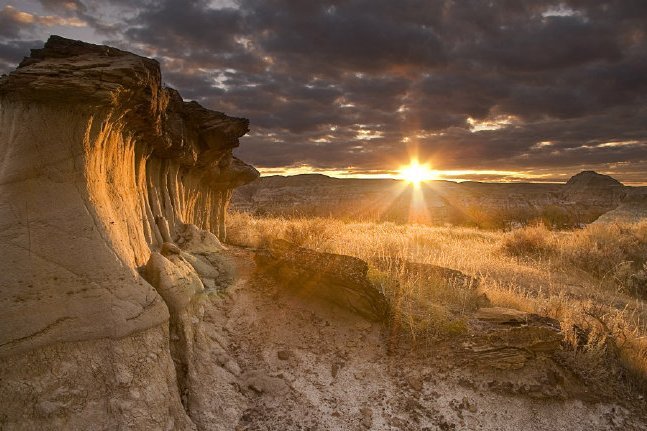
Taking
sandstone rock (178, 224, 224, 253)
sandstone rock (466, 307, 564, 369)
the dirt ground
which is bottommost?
the dirt ground

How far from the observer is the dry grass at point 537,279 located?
6223 mm

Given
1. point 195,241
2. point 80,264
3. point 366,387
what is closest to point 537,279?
point 366,387

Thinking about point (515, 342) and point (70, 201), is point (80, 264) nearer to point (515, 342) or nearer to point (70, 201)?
point (70, 201)

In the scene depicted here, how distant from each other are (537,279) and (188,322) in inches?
400

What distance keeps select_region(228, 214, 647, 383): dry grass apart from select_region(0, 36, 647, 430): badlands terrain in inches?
2.3

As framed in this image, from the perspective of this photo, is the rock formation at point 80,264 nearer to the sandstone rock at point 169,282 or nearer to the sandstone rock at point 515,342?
the sandstone rock at point 169,282

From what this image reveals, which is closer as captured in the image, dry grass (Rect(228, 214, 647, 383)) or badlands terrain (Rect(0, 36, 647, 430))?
badlands terrain (Rect(0, 36, 647, 430))

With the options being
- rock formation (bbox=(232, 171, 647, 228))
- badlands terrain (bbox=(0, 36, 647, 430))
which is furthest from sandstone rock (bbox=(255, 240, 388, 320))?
rock formation (bbox=(232, 171, 647, 228))

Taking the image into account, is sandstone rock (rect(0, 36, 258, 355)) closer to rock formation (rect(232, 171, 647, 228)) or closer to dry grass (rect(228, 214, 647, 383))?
dry grass (rect(228, 214, 647, 383))

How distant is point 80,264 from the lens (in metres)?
4.30

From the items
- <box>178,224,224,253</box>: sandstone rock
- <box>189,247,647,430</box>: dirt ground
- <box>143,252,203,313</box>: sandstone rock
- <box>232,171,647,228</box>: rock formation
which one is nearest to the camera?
<box>189,247,647,430</box>: dirt ground

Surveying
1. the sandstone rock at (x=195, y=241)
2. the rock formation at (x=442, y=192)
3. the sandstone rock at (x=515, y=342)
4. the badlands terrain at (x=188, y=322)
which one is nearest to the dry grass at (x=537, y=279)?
the badlands terrain at (x=188, y=322)

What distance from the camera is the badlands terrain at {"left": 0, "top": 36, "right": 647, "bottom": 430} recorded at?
12.9ft

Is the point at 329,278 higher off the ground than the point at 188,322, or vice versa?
the point at 329,278
